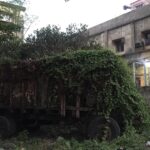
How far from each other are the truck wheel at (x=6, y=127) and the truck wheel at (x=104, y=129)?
9.41 ft

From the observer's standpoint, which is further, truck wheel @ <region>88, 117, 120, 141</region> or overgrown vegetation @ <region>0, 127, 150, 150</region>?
truck wheel @ <region>88, 117, 120, 141</region>

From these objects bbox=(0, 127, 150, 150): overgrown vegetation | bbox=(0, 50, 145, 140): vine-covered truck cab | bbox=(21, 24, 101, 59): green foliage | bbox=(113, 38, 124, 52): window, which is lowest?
bbox=(0, 127, 150, 150): overgrown vegetation

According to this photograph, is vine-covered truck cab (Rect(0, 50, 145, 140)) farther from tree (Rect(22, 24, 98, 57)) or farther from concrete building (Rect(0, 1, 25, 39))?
tree (Rect(22, 24, 98, 57))

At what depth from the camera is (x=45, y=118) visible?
42.3 feet

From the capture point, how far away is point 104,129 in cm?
1145

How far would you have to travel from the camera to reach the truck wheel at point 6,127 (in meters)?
13.0

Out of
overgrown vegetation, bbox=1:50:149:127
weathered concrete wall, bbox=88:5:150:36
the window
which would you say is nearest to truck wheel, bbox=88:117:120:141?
overgrown vegetation, bbox=1:50:149:127

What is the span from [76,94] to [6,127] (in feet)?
8.91

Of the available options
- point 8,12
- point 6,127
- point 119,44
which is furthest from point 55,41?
point 119,44

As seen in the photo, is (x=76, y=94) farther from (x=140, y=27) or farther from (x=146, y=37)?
(x=146, y=37)

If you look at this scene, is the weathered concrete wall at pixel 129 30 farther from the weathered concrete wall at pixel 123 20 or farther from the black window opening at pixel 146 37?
the black window opening at pixel 146 37

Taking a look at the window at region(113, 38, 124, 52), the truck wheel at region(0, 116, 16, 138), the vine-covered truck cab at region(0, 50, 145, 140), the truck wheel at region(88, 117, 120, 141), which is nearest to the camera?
the truck wheel at region(88, 117, 120, 141)

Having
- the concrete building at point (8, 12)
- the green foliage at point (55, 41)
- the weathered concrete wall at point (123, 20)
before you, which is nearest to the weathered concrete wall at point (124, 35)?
the weathered concrete wall at point (123, 20)

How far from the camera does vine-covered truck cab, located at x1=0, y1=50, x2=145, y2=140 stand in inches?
465
